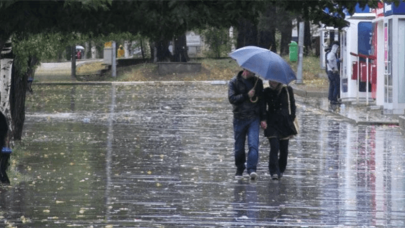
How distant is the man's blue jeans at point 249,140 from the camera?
12.3 meters

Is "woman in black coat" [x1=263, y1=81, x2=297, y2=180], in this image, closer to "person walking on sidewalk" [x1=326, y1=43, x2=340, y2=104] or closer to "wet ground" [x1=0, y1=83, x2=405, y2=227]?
"wet ground" [x1=0, y1=83, x2=405, y2=227]

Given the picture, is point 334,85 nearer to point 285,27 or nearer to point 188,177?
point 188,177

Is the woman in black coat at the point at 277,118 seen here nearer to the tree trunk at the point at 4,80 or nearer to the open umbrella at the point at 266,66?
the open umbrella at the point at 266,66

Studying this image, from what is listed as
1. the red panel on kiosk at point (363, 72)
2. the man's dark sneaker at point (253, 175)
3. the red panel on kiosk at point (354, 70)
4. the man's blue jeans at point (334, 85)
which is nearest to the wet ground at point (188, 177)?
the man's dark sneaker at point (253, 175)

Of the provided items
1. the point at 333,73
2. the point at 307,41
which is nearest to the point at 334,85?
the point at 333,73

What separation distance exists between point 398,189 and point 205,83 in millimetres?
30795

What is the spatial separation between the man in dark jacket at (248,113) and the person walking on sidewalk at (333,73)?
49.0ft

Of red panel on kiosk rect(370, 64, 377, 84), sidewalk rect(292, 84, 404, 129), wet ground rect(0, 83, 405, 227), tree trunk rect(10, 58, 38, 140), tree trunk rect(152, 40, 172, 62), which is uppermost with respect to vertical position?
tree trunk rect(152, 40, 172, 62)

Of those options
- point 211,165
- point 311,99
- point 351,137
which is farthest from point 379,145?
point 311,99

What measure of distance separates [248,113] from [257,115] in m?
0.15

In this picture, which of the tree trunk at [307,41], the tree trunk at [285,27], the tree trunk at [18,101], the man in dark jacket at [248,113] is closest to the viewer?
the man in dark jacket at [248,113]

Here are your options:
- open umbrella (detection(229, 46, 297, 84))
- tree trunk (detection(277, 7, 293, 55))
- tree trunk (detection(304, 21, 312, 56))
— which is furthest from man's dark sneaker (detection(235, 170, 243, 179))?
tree trunk (detection(304, 21, 312, 56))

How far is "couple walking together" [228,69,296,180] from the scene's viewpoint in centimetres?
1228

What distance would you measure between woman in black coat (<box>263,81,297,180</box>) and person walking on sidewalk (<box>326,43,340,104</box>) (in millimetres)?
14818
